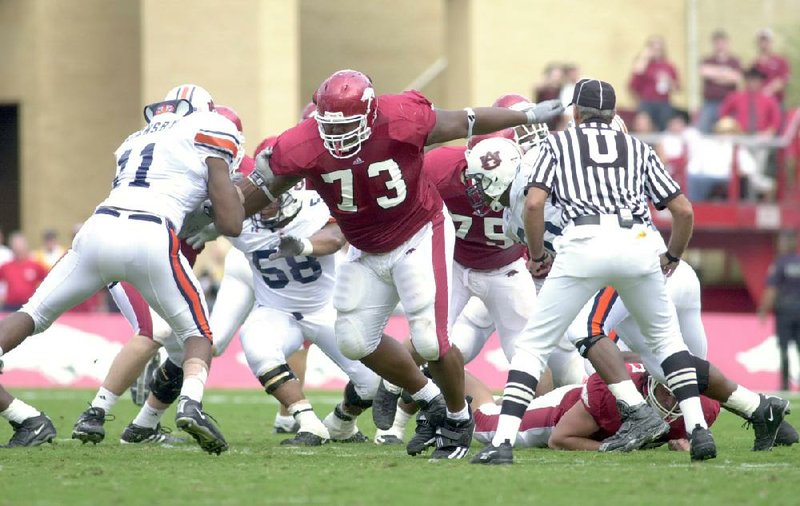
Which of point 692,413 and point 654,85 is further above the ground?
point 654,85

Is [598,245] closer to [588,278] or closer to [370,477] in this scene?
[588,278]

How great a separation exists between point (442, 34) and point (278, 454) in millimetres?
15691

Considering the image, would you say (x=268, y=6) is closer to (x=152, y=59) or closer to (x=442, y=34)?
(x=152, y=59)

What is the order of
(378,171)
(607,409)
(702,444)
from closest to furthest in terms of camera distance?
(702,444) < (378,171) < (607,409)

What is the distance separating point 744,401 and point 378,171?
223cm

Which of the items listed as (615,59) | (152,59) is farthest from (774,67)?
(152,59)

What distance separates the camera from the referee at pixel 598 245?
22.4 ft

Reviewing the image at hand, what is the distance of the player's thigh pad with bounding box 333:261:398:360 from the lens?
7.40 metres

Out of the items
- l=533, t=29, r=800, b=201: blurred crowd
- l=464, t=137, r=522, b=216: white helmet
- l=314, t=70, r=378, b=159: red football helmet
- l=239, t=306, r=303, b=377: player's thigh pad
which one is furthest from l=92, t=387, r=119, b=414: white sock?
l=533, t=29, r=800, b=201: blurred crowd

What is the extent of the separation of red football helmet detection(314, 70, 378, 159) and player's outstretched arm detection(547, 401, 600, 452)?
197 cm

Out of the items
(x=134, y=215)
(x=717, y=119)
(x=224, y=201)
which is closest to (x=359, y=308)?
(x=224, y=201)

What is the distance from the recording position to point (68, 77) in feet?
69.4

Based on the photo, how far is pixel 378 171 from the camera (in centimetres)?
719

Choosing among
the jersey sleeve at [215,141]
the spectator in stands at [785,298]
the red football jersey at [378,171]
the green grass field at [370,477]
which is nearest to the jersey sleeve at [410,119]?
the red football jersey at [378,171]
